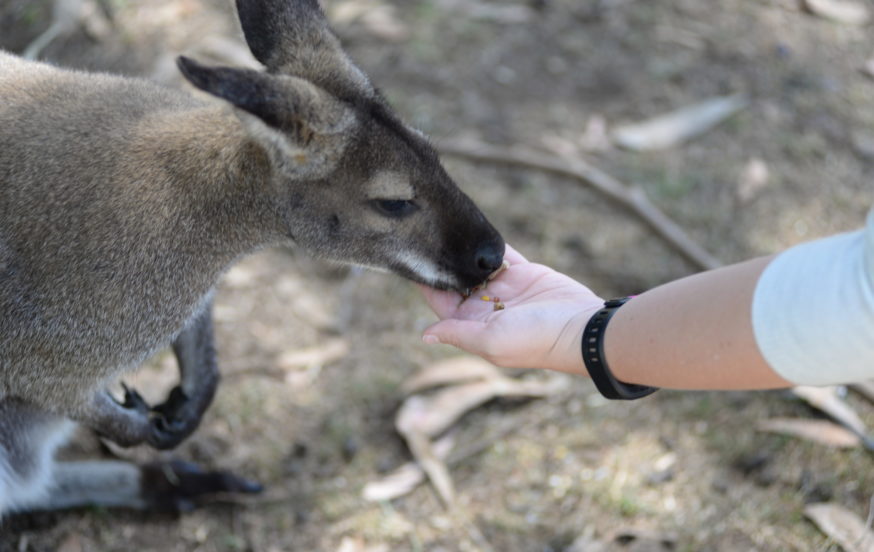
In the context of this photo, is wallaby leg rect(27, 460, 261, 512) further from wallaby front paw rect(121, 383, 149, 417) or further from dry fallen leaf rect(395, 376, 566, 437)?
dry fallen leaf rect(395, 376, 566, 437)

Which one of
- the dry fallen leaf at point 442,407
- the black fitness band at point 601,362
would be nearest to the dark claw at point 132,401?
the dry fallen leaf at point 442,407

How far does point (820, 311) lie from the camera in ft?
4.71

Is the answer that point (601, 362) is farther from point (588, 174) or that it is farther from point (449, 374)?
point (588, 174)

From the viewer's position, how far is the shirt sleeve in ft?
4.62

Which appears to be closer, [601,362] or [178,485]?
[601,362]

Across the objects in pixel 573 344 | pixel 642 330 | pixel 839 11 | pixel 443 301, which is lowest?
pixel 839 11

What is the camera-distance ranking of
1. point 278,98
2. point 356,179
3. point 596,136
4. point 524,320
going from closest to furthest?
point 278,98, point 524,320, point 356,179, point 596,136

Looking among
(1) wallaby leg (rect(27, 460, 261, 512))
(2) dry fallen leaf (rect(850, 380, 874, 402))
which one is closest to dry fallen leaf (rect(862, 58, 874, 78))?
(2) dry fallen leaf (rect(850, 380, 874, 402))

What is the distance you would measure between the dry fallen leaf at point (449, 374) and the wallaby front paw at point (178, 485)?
0.68m

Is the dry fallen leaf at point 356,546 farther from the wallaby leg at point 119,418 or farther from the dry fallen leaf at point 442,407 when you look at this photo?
the wallaby leg at point 119,418

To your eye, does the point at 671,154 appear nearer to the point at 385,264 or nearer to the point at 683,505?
the point at 683,505

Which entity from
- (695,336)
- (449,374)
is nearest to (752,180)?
Answer: (449,374)

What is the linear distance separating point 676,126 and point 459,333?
2450mm

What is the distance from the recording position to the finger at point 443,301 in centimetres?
227
